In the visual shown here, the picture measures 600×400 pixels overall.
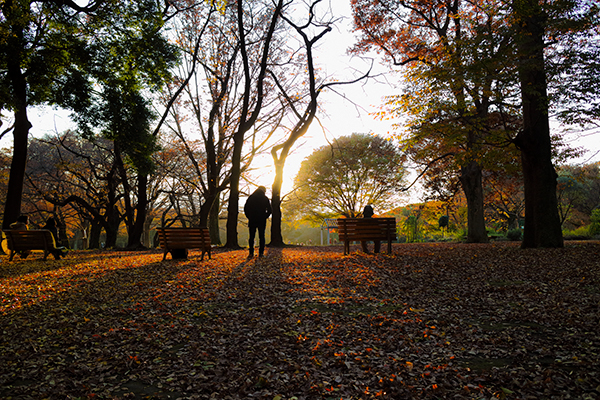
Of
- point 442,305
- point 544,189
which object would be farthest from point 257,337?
point 544,189

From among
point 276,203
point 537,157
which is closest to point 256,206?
point 276,203

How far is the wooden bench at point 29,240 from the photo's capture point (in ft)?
31.2

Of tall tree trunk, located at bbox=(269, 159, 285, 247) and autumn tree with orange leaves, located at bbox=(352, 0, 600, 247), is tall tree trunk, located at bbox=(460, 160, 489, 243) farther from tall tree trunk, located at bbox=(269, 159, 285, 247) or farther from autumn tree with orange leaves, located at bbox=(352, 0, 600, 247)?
tall tree trunk, located at bbox=(269, 159, 285, 247)

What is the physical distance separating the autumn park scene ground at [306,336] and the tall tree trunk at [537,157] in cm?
372

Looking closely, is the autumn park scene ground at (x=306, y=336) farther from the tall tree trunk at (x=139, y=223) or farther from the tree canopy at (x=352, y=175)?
the tree canopy at (x=352, y=175)

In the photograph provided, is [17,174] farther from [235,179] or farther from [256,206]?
[256,206]

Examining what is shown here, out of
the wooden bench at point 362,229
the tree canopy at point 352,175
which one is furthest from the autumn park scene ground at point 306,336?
the tree canopy at point 352,175

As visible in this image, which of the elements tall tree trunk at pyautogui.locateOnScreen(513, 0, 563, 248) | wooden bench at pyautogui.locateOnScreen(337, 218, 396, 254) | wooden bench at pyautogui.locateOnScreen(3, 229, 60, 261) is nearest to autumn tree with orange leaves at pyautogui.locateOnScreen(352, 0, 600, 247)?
tall tree trunk at pyautogui.locateOnScreen(513, 0, 563, 248)

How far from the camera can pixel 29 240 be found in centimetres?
968

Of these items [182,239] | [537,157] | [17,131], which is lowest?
[182,239]

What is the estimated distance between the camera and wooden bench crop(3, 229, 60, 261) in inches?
375

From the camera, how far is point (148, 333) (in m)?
3.79

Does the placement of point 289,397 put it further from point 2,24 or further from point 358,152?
point 358,152

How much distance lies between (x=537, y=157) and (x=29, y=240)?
14.2 metres
